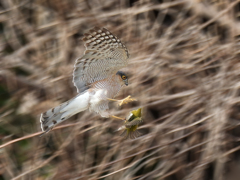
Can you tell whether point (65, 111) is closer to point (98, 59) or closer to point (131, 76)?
point (98, 59)

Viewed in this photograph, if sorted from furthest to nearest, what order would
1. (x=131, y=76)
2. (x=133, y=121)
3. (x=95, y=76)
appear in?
(x=131, y=76) < (x=95, y=76) < (x=133, y=121)

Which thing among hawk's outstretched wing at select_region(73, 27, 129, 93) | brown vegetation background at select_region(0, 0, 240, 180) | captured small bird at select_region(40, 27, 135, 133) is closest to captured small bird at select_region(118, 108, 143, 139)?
captured small bird at select_region(40, 27, 135, 133)

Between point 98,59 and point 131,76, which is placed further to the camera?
point 131,76

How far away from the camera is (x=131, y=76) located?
2.49m

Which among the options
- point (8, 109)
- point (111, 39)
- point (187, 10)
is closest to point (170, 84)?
point (187, 10)

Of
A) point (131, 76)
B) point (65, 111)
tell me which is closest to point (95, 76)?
point (65, 111)

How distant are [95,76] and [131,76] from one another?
140cm

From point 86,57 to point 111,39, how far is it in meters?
0.13

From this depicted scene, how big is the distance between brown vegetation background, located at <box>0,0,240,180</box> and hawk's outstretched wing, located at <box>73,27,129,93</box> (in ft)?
4.44

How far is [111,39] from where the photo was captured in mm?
1143

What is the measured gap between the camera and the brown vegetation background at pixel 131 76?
106 inches

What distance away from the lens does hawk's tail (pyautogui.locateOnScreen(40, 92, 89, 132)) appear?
1.01 m

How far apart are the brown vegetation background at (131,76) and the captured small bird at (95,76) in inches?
53.7

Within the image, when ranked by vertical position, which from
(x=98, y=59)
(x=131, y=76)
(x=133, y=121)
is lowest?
(x=131, y=76)
